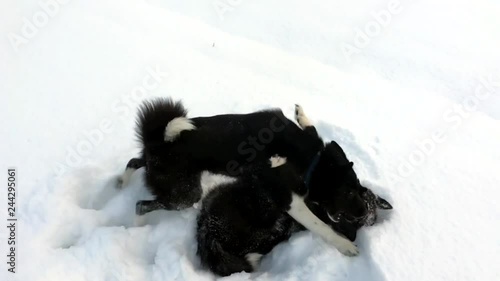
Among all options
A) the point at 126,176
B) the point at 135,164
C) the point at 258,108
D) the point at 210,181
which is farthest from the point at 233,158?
the point at 258,108

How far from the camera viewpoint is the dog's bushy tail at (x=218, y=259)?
278 cm

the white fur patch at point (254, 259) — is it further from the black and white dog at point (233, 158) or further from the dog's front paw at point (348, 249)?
the dog's front paw at point (348, 249)

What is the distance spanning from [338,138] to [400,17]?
4232mm

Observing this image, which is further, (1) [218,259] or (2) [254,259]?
(2) [254,259]

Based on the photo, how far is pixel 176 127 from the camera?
2.98m

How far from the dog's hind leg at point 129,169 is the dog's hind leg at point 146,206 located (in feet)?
1.23

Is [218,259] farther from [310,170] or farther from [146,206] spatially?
[310,170]

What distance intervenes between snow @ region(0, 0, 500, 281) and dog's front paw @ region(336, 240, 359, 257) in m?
0.06

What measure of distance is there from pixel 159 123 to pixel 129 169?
67 cm

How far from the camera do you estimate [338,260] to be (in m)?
2.75

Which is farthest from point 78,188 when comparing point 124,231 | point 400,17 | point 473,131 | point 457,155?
point 400,17

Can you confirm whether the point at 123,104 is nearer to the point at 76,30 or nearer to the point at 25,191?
the point at 25,191

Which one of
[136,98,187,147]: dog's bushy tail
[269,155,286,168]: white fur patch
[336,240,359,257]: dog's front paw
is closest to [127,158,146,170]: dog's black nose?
[136,98,187,147]: dog's bushy tail

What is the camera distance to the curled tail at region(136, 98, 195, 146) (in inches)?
118
